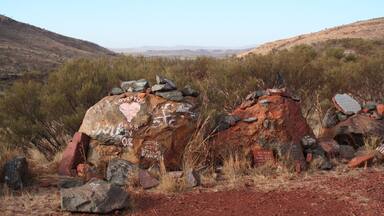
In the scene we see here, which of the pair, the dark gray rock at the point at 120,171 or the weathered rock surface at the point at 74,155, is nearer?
the dark gray rock at the point at 120,171

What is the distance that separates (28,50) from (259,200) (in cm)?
4057

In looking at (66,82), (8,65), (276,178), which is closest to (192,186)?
(276,178)

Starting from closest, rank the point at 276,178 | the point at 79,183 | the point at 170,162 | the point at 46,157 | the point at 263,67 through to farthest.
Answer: the point at 79,183 < the point at 276,178 < the point at 170,162 < the point at 46,157 < the point at 263,67

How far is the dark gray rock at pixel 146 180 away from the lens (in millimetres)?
7051

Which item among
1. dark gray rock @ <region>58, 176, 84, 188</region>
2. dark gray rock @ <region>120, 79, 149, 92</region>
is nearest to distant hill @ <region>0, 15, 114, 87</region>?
dark gray rock @ <region>120, 79, 149, 92</region>

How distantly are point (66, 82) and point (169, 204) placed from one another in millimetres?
5241

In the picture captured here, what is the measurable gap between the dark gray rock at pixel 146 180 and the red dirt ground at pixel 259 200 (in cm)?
26

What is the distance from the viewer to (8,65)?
3341cm

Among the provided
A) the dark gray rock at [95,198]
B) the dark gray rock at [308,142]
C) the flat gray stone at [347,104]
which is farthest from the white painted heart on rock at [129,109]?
the flat gray stone at [347,104]

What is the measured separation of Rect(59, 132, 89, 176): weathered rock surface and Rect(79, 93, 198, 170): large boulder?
134mm

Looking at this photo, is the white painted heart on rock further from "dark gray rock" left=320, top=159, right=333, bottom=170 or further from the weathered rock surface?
"dark gray rock" left=320, top=159, right=333, bottom=170

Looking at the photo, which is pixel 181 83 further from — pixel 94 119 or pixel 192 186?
pixel 192 186

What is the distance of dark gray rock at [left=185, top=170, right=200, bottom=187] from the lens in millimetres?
7027

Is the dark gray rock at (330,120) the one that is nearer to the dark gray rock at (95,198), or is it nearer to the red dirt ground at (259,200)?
the red dirt ground at (259,200)
